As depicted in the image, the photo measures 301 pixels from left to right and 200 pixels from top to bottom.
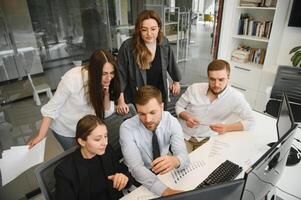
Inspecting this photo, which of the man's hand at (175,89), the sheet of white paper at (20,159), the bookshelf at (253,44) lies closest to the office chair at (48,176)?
the sheet of white paper at (20,159)

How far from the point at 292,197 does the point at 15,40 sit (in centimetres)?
392

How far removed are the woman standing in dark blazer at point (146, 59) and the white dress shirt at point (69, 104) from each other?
37 centimetres

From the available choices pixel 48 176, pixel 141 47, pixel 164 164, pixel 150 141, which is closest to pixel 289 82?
pixel 141 47

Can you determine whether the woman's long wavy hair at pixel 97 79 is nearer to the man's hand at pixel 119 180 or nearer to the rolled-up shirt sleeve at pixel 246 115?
the man's hand at pixel 119 180

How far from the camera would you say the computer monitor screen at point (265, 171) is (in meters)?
0.85

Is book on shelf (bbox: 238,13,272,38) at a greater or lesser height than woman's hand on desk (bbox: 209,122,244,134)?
greater

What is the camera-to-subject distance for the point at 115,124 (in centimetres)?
159

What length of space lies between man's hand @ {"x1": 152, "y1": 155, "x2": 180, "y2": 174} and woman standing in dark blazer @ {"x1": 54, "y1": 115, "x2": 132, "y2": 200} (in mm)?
180

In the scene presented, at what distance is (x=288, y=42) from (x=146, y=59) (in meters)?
2.51

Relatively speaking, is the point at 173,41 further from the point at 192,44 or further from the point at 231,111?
the point at 231,111

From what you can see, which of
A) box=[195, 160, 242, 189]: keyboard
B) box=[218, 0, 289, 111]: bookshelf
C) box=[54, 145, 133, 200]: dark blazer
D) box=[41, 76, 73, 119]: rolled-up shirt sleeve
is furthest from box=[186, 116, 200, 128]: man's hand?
box=[218, 0, 289, 111]: bookshelf

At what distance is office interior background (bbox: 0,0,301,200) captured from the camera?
338 cm

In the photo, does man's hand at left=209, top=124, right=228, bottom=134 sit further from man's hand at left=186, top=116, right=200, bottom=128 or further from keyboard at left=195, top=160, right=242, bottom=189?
keyboard at left=195, top=160, right=242, bottom=189

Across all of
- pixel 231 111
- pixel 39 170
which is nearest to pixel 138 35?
pixel 231 111
